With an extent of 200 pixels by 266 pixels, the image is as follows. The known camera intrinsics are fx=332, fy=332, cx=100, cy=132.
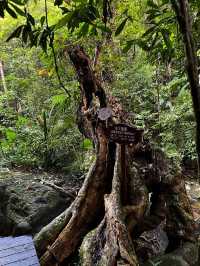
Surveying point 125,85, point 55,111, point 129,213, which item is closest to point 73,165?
point 55,111

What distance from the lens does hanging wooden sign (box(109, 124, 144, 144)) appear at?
430 cm

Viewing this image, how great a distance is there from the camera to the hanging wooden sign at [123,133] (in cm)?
430

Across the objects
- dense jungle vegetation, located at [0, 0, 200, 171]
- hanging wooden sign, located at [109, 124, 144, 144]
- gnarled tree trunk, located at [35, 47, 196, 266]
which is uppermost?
dense jungle vegetation, located at [0, 0, 200, 171]

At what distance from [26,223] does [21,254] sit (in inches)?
69.7

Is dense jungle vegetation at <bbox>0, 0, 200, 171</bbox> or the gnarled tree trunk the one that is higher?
dense jungle vegetation at <bbox>0, 0, 200, 171</bbox>

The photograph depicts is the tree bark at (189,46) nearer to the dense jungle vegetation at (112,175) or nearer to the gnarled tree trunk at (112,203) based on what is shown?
the dense jungle vegetation at (112,175)

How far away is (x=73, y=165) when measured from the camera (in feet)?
30.4

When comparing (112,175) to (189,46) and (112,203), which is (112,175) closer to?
(112,203)

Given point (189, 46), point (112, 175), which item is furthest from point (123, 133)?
point (189, 46)

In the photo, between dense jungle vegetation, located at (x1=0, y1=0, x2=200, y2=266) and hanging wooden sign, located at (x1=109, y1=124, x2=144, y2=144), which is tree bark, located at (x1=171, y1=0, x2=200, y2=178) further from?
hanging wooden sign, located at (x1=109, y1=124, x2=144, y2=144)

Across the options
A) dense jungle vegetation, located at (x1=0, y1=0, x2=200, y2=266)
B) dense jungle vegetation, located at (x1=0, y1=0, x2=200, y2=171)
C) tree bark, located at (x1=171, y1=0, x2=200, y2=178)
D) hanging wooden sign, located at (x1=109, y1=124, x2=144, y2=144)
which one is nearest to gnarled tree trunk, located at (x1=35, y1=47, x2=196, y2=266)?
dense jungle vegetation, located at (x1=0, y1=0, x2=200, y2=266)

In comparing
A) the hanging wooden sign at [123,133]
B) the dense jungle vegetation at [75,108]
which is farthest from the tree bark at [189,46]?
the dense jungle vegetation at [75,108]

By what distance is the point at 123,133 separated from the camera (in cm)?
430

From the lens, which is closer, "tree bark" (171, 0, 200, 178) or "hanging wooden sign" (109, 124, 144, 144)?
"tree bark" (171, 0, 200, 178)
